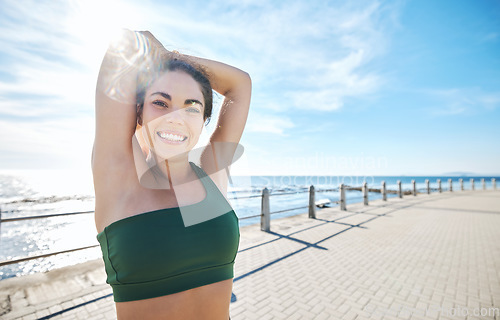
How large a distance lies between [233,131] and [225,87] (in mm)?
303

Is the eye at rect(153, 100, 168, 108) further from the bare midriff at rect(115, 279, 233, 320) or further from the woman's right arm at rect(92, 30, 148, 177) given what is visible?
the bare midriff at rect(115, 279, 233, 320)

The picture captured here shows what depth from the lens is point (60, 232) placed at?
13.1m

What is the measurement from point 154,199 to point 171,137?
1.02 feet

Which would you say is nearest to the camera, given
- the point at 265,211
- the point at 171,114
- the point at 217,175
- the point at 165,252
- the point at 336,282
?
the point at 165,252

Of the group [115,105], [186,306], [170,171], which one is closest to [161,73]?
[115,105]

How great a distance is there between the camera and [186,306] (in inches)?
44.8

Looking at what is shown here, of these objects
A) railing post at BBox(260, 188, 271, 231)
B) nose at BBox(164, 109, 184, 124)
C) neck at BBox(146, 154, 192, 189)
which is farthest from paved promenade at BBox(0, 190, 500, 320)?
nose at BBox(164, 109, 184, 124)

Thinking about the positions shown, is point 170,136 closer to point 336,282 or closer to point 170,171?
point 170,171

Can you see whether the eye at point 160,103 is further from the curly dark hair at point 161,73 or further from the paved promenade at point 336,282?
the paved promenade at point 336,282

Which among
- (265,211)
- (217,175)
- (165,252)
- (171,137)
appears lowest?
(265,211)

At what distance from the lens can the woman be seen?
1.04 meters

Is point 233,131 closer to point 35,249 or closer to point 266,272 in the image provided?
point 266,272

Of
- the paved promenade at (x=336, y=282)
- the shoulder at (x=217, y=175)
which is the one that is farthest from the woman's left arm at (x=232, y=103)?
the paved promenade at (x=336, y=282)

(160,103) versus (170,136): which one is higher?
(160,103)
